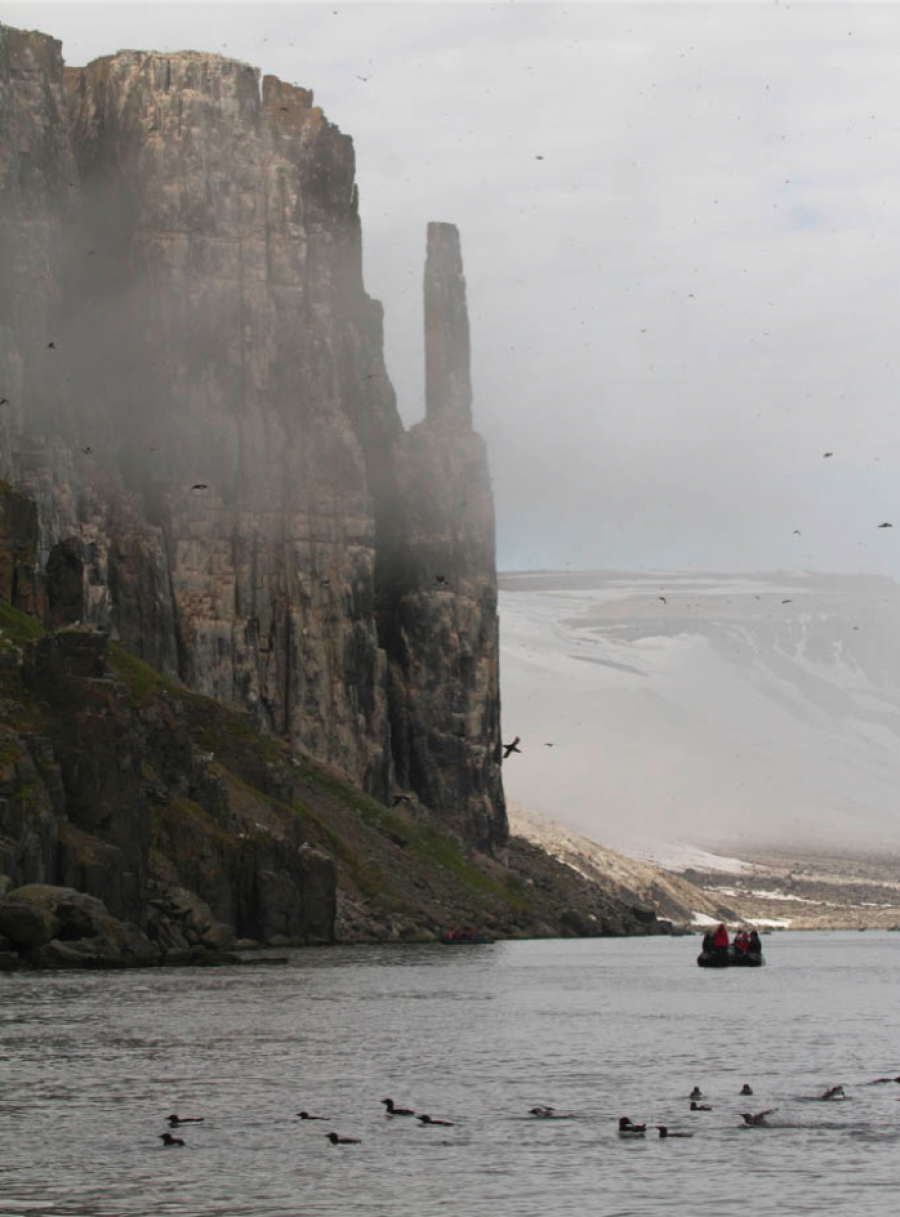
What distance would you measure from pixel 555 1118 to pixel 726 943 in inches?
3536

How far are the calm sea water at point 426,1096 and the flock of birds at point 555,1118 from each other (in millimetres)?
318

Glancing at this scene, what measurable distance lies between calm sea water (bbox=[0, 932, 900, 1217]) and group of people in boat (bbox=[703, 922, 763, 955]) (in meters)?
35.0

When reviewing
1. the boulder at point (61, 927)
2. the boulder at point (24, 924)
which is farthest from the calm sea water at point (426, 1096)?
the boulder at point (24, 924)

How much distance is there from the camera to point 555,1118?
55094 mm

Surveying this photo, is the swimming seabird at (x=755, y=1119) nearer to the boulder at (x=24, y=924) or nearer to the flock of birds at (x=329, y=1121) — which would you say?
the flock of birds at (x=329, y=1121)

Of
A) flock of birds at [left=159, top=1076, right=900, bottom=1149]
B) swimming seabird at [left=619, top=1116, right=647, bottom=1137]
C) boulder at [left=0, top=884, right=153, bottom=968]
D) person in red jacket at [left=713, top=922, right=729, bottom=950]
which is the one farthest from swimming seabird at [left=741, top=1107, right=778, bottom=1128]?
person in red jacket at [left=713, top=922, right=729, bottom=950]

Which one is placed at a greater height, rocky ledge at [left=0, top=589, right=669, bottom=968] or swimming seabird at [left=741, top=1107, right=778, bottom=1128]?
rocky ledge at [left=0, top=589, right=669, bottom=968]

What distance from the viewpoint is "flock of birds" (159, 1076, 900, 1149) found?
50.7 metres

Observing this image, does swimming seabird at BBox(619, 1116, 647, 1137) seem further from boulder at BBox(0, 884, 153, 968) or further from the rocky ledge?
the rocky ledge

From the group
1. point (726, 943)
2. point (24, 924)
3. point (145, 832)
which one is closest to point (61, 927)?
point (24, 924)

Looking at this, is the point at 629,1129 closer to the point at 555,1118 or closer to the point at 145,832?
the point at 555,1118

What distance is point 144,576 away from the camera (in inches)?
7697

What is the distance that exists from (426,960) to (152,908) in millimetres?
20083

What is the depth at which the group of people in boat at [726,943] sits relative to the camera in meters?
142
